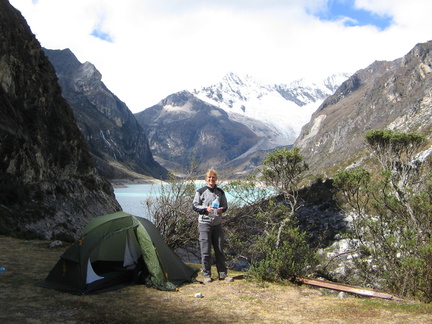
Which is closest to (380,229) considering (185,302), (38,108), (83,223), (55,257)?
(185,302)

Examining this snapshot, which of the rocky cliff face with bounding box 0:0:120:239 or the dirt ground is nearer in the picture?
the dirt ground

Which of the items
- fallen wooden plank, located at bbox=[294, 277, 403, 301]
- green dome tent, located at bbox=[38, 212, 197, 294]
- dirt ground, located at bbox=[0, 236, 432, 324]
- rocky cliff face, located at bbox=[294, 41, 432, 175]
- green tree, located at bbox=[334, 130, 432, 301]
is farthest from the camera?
rocky cliff face, located at bbox=[294, 41, 432, 175]

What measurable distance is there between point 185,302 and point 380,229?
4.73 m

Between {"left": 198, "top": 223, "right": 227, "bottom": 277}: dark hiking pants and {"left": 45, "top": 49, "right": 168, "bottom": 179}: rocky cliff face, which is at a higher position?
{"left": 45, "top": 49, "right": 168, "bottom": 179}: rocky cliff face

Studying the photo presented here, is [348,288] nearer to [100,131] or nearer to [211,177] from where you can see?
[211,177]

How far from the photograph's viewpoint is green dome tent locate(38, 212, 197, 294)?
23.4ft

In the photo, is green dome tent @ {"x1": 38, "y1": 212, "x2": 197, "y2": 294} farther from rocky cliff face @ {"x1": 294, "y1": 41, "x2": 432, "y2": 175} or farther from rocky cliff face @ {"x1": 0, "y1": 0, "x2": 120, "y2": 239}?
rocky cliff face @ {"x1": 294, "y1": 41, "x2": 432, "y2": 175}

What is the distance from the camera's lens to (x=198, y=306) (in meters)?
6.32

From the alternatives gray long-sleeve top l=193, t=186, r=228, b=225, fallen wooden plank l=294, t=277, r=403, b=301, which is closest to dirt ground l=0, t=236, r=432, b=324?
fallen wooden plank l=294, t=277, r=403, b=301

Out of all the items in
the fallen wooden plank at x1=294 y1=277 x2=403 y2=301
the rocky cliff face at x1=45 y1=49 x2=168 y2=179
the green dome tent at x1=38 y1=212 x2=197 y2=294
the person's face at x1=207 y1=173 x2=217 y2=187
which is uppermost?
the rocky cliff face at x1=45 y1=49 x2=168 y2=179

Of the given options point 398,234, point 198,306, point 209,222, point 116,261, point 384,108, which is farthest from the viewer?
point 384,108

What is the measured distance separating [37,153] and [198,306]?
21.5 metres

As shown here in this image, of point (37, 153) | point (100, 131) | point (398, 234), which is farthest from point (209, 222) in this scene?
point (100, 131)

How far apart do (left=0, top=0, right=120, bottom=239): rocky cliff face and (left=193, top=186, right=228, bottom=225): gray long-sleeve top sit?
951cm
